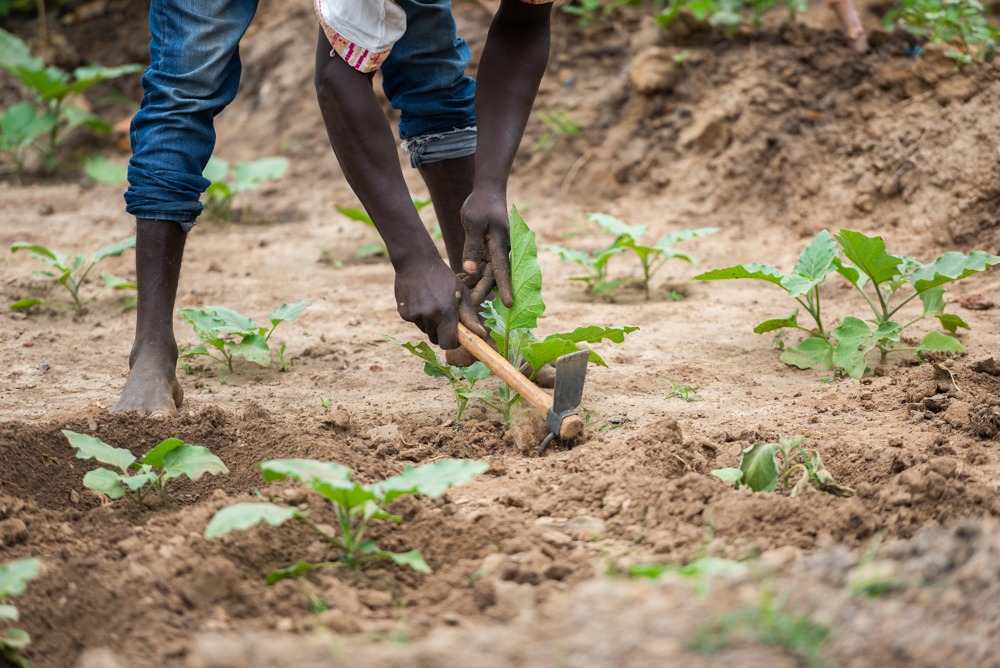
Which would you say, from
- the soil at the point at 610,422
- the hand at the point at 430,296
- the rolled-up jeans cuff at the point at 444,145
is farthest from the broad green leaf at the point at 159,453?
the rolled-up jeans cuff at the point at 444,145

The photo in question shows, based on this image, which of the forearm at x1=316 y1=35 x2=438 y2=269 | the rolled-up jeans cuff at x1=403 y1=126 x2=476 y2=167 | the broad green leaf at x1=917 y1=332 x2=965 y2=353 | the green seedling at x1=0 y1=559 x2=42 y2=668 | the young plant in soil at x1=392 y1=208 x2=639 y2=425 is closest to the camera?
the green seedling at x1=0 y1=559 x2=42 y2=668

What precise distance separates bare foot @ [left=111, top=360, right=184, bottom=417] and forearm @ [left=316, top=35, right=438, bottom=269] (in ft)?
2.48

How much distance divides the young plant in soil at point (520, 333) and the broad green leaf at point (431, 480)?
0.76 meters

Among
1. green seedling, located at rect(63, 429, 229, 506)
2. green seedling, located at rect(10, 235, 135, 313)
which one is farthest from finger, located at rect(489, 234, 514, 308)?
green seedling, located at rect(10, 235, 135, 313)

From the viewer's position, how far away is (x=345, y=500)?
176cm

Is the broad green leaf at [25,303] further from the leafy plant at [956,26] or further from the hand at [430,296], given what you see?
the leafy plant at [956,26]

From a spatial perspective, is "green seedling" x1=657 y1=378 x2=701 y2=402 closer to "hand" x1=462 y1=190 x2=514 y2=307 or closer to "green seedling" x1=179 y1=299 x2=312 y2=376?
"hand" x1=462 y1=190 x2=514 y2=307

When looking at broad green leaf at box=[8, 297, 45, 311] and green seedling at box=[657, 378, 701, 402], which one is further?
broad green leaf at box=[8, 297, 45, 311]

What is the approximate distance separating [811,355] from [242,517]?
2002 millimetres

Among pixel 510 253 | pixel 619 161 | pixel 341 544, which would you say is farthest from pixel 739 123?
pixel 341 544

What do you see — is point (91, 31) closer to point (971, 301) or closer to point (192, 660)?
point (971, 301)

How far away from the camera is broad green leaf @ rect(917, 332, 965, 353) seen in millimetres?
2916

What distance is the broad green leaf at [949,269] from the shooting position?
2.81m

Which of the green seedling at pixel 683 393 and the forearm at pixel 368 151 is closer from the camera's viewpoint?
the forearm at pixel 368 151
